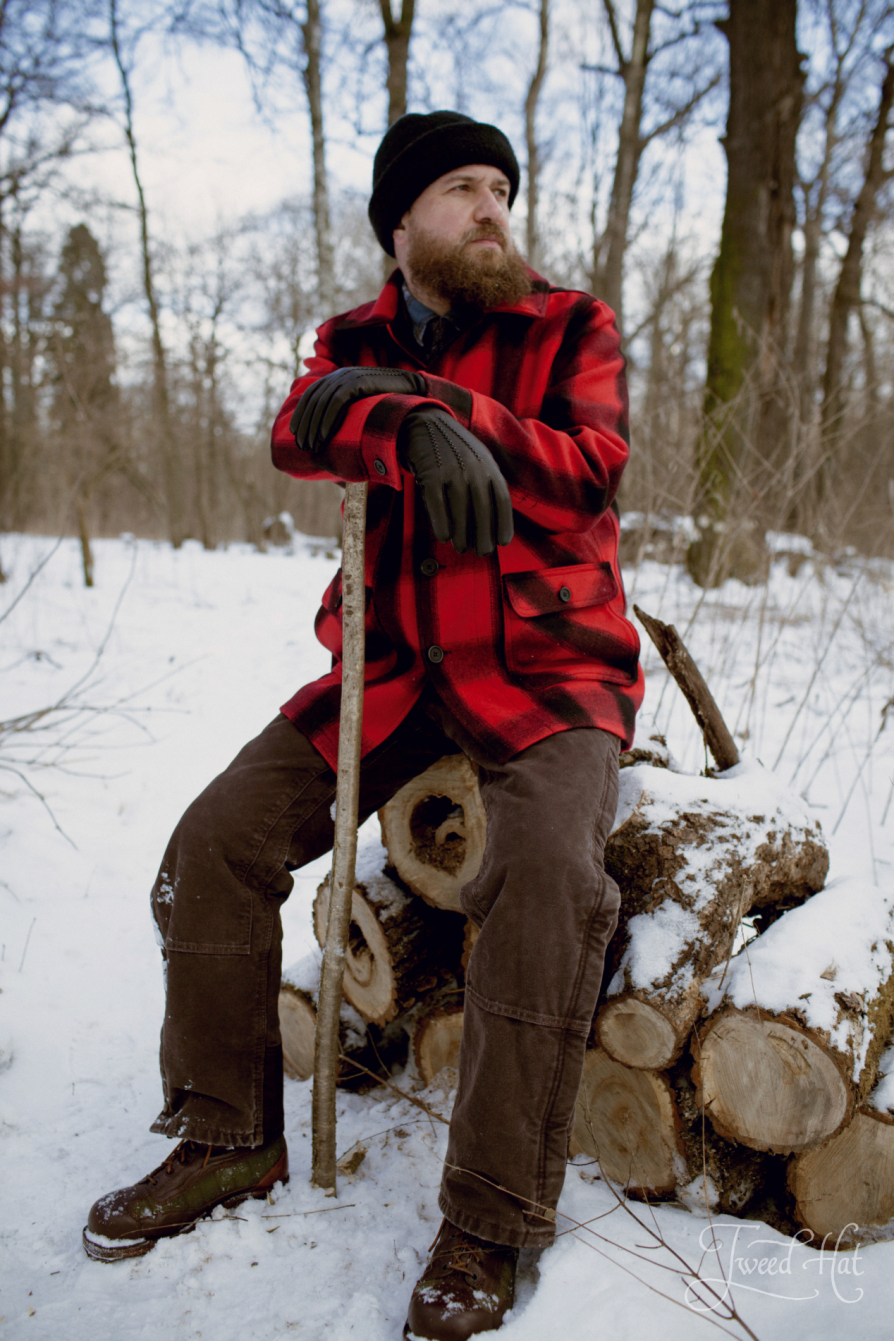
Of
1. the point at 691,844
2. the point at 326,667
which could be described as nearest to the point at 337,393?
the point at 691,844

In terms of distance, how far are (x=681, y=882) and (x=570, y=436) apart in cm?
85

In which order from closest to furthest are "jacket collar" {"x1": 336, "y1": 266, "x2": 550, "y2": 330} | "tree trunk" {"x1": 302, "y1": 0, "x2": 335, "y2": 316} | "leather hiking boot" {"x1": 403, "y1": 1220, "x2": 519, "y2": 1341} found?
"leather hiking boot" {"x1": 403, "y1": 1220, "x2": 519, "y2": 1341} → "jacket collar" {"x1": 336, "y1": 266, "x2": 550, "y2": 330} → "tree trunk" {"x1": 302, "y1": 0, "x2": 335, "y2": 316}

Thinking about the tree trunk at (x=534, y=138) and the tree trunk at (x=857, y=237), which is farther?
the tree trunk at (x=534, y=138)

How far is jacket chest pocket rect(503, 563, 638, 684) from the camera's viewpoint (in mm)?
1421

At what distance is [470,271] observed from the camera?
5.33ft

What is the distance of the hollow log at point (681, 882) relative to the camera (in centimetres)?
134

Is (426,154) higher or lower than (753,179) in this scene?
lower

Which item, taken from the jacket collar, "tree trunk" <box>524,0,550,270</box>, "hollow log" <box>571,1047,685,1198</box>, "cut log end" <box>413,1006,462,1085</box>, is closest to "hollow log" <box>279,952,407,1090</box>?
"cut log end" <box>413,1006,462,1085</box>

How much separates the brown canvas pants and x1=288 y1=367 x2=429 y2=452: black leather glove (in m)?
0.56

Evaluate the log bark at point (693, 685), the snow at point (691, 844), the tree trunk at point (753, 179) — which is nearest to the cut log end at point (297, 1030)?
the snow at point (691, 844)

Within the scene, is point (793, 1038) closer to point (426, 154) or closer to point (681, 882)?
point (681, 882)

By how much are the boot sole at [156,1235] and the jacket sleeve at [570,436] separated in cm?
132

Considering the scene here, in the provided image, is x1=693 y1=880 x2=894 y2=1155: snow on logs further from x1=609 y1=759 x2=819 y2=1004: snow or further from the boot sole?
the boot sole

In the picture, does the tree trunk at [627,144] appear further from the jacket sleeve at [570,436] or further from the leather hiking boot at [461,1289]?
the leather hiking boot at [461,1289]
